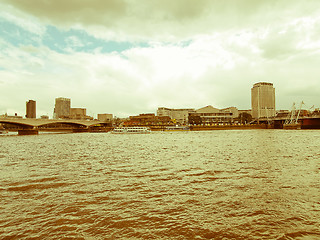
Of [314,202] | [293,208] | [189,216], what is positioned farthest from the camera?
[314,202]

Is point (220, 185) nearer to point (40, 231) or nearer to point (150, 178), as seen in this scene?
point (150, 178)

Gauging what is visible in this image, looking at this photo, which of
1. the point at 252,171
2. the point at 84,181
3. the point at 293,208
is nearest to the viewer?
the point at 293,208

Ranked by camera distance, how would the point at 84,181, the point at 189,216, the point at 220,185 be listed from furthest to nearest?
the point at 84,181
the point at 220,185
the point at 189,216

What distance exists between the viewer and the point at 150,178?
1384 cm

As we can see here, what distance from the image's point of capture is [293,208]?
8.45m

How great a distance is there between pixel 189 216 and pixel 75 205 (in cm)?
460

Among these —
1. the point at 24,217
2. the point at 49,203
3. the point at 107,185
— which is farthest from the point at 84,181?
the point at 24,217

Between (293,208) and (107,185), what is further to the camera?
(107,185)

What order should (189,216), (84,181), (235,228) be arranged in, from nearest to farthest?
(235,228)
(189,216)
(84,181)

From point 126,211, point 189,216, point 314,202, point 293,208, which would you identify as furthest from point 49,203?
point 314,202

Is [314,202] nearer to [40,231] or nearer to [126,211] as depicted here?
[126,211]

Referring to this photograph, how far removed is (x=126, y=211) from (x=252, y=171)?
9.89 meters

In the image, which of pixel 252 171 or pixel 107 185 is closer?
pixel 107 185

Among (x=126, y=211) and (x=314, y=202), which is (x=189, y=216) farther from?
(x=314, y=202)
